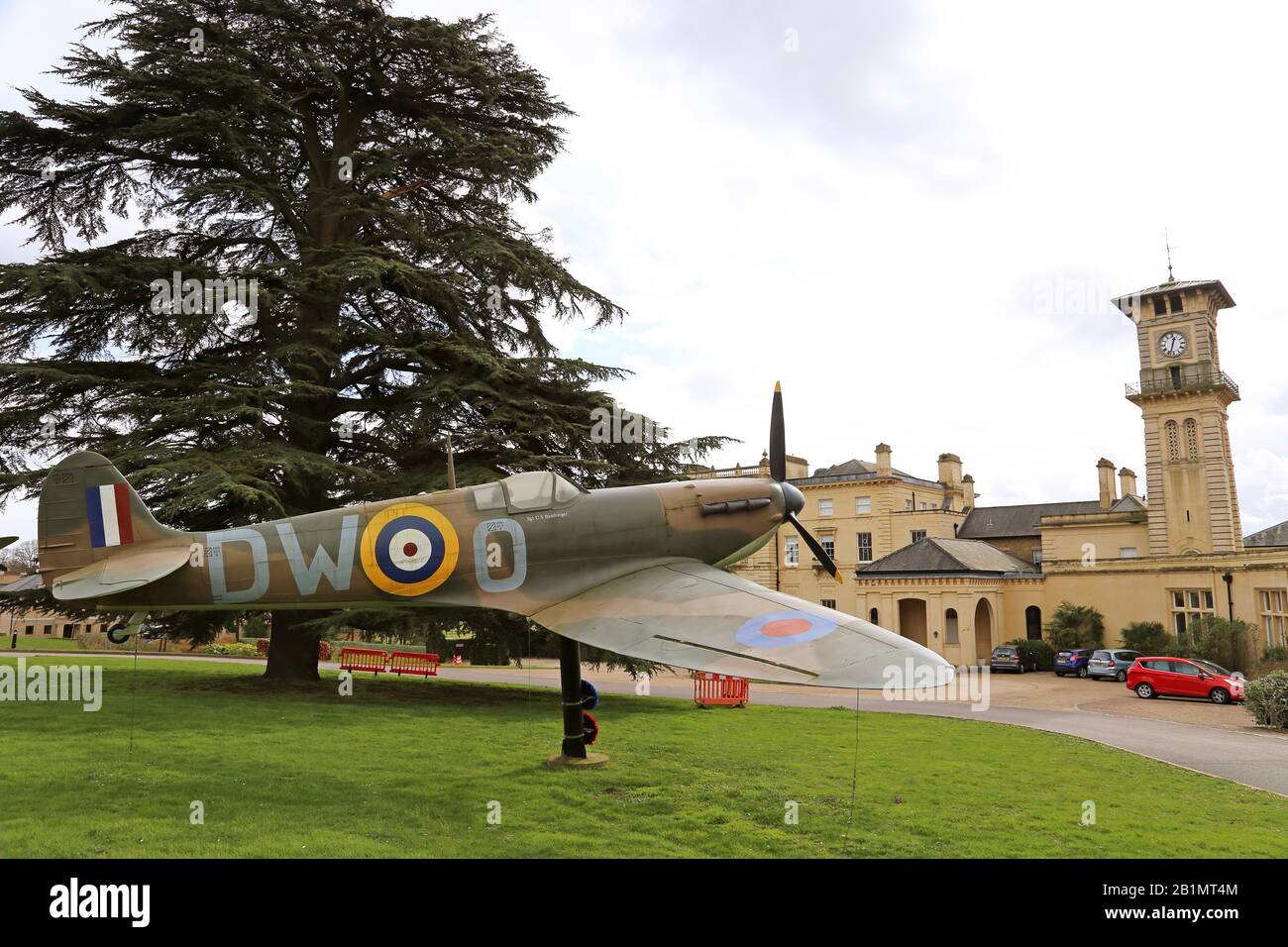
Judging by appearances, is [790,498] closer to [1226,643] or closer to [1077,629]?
[1226,643]

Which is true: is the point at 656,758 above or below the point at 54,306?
below

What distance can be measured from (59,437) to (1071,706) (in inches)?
1163

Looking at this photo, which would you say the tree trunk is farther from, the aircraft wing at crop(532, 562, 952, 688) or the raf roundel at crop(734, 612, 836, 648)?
the raf roundel at crop(734, 612, 836, 648)

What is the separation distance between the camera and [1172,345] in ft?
154

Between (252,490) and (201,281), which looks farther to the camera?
(201,281)

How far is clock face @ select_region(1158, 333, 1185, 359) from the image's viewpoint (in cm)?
4667

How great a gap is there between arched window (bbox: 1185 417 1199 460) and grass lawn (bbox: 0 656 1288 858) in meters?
36.5

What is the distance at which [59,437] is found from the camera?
19.0 metres

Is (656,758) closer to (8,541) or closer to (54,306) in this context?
(8,541)

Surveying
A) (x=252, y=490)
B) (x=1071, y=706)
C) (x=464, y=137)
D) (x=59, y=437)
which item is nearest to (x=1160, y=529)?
(x=1071, y=706)

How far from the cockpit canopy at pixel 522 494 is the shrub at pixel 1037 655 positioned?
39.2 m

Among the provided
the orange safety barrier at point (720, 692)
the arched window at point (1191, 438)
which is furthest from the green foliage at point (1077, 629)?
the orange safety barrier at point (720, 692)

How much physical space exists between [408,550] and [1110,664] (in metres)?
36.2

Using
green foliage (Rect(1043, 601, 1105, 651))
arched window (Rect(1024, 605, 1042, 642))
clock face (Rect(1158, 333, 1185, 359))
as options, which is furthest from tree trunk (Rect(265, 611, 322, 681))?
clock face (Rect(1158, 333, 1185, 359))
